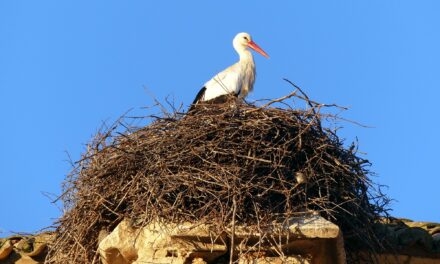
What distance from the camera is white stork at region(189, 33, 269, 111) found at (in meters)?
10.2

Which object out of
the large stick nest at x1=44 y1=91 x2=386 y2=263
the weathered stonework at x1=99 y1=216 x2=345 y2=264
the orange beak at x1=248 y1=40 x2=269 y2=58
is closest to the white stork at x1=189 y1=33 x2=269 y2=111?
the orange beak at x1=248 y1=40 x2=269 y2=58

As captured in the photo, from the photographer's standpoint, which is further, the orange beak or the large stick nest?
the orange beak

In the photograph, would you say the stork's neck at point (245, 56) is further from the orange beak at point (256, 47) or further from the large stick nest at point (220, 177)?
the large stick nest at point (220, 177)

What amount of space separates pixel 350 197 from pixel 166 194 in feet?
4.26

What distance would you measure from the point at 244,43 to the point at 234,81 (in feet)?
3.80

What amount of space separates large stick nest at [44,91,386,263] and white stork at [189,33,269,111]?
78.8 inches

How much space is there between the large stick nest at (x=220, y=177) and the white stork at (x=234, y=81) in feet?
6.56

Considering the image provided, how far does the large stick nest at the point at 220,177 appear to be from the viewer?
7168 millimetres

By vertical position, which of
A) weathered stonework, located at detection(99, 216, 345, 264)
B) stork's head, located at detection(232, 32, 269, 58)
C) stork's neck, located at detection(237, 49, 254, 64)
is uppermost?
stork's head, located at detection(232, 32, 269, 58)

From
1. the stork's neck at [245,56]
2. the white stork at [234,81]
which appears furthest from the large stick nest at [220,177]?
the stork's neck at [245,56]

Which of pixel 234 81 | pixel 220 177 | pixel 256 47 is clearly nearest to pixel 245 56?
pixel 256 47

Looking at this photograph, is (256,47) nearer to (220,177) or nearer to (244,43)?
(244,43)

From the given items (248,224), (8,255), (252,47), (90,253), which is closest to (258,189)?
(248,224)

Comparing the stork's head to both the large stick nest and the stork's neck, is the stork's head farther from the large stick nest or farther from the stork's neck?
the large stick nest
